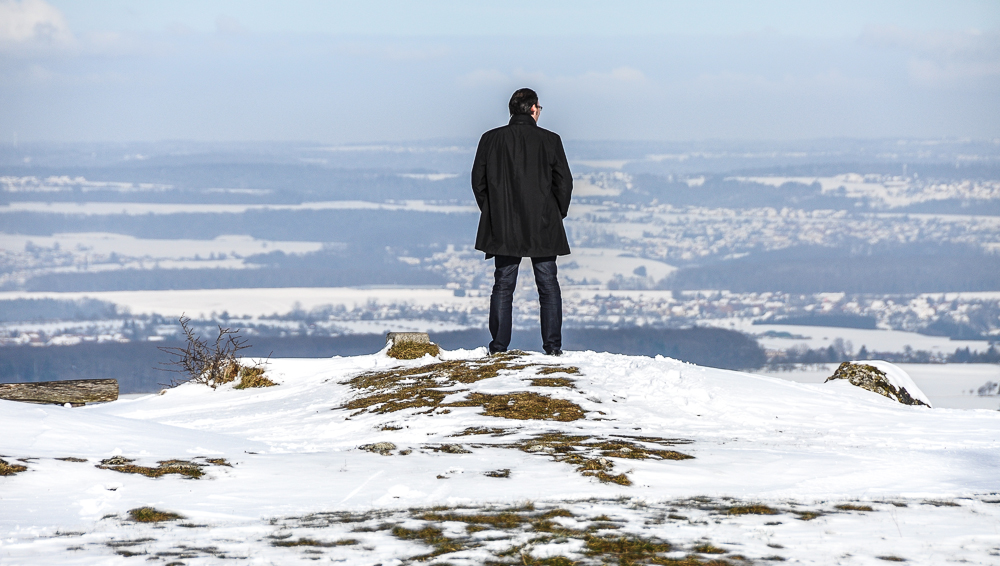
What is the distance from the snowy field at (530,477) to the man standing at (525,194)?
3.45 feet

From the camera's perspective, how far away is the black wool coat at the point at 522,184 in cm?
1038

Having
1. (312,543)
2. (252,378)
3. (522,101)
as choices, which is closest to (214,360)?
(252,378)

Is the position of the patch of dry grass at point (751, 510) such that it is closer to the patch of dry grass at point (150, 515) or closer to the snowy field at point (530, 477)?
the snowy field at point (530, 477)

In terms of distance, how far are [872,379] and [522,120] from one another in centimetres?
478

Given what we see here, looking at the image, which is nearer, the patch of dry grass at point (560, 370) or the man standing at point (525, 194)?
the patch of dry grass at point (560, 370)

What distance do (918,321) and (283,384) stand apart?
10193 centimetres

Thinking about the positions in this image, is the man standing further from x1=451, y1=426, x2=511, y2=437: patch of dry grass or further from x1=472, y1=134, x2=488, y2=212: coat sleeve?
x1=451, y1=426, x2=511, y2=437: patch of dry grass

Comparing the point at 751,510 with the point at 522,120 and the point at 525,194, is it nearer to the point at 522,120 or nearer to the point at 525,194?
the point at 525,194

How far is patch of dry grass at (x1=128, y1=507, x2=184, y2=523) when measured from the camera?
17.3ft

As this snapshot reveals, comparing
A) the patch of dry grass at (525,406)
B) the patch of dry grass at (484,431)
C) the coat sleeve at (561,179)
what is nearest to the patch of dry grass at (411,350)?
the coat sleeve at (561,179)

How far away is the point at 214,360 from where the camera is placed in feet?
40.6

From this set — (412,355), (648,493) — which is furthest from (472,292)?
(648,493)

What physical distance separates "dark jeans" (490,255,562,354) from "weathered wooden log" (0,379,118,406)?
4089 mm

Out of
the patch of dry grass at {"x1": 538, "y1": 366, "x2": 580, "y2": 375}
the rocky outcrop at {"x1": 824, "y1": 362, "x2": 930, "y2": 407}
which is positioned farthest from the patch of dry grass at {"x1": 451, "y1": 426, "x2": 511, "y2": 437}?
the rocky outcrop at {"x1": 824, "y1": 362, "x2": 930, "y2": 407}
